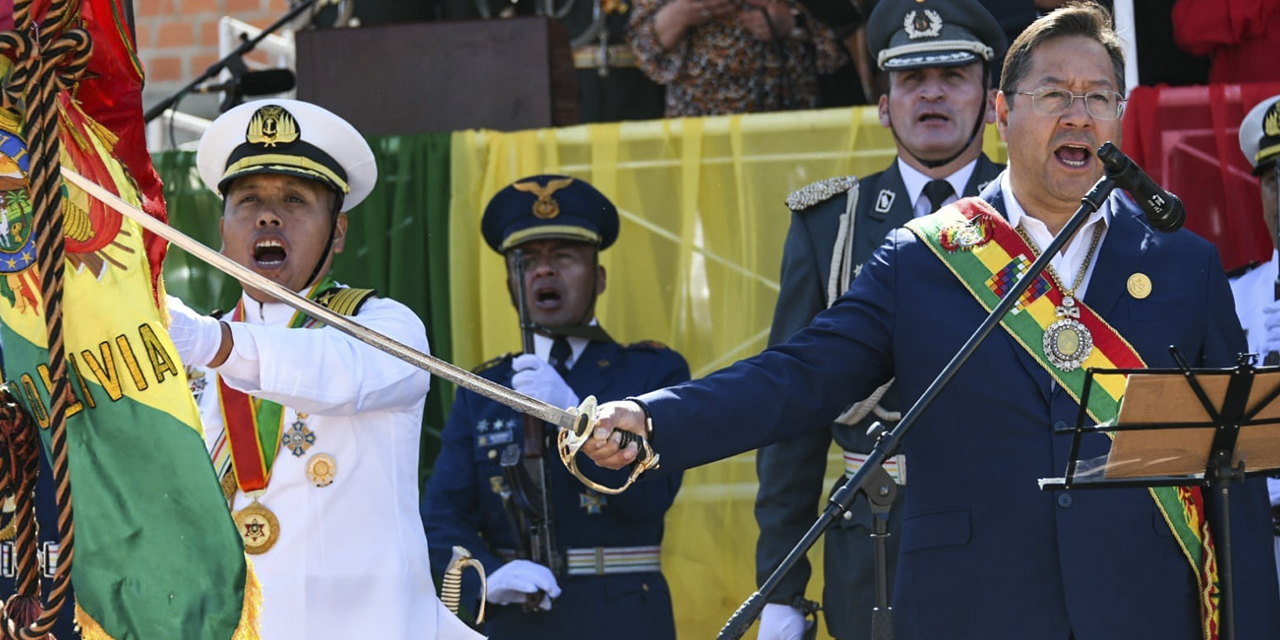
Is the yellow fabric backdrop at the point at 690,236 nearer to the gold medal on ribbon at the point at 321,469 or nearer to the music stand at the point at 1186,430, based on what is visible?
the gold medal on ribbon at the point at 321,469

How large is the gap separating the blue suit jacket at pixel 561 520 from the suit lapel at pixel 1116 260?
168cm

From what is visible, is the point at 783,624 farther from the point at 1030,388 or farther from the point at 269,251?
the point at 269,251

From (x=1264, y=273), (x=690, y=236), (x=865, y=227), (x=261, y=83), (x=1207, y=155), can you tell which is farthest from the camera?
(x=261, y=83)

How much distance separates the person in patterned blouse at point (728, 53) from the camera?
669cm

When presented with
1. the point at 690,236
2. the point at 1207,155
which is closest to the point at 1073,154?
the point at 1207,155

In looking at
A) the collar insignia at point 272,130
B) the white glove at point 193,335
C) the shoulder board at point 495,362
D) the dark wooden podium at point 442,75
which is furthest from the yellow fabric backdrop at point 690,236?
the white glove at point 193,335

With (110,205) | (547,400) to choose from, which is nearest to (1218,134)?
(547,400)

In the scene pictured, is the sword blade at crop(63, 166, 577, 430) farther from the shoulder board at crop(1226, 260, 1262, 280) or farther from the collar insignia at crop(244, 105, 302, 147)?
the shoulder board at crop(1226, 260, 1262, 280)

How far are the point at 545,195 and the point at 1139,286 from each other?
7.54ft

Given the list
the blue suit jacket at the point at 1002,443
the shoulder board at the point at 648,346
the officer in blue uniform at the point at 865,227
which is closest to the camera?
the blue suit jacket at the point at 1002,443

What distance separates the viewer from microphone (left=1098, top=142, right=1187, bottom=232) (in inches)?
130

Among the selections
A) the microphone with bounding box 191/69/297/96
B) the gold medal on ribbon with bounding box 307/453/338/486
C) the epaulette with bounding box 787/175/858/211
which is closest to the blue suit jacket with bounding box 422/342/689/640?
the epaulette with bounding box 787/175/858/211

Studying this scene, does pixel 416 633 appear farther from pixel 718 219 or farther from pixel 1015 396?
pixel 718 219

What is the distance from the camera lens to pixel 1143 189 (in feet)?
11.0
